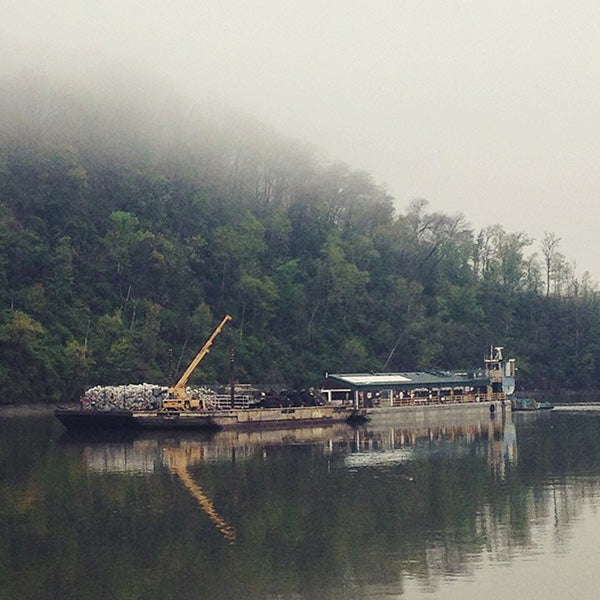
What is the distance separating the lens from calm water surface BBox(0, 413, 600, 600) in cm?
3044

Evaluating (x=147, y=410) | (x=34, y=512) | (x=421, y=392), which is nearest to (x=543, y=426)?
(x=421, y=392)

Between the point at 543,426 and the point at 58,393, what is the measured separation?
49.5m

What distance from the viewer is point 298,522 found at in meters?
39.9

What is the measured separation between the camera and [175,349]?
130 metres

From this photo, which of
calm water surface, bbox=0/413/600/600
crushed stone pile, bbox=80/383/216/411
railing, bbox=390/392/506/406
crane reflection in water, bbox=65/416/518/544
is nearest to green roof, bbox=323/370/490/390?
railing, bbox=390/392/506/406

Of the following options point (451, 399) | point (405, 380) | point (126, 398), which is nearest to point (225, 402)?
point (126, 398)

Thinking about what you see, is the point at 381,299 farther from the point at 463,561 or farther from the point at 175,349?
the point at 463,561

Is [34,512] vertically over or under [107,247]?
under

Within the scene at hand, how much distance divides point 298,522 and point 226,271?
106 meters

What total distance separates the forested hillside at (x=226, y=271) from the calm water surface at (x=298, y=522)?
5409 centimetres

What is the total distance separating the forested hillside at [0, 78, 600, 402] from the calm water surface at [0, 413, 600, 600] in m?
54.1

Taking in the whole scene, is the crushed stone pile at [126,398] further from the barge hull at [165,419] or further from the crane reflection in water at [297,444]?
the crane reflection in water at [297,444]

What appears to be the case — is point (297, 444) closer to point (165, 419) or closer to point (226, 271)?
point (165, 419)

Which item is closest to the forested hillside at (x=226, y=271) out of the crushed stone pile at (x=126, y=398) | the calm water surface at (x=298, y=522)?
the crushed stone pile at (x=126, y=398)
